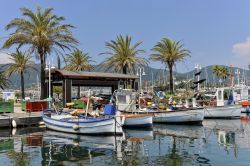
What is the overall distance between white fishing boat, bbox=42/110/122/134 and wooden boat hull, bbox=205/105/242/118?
16.8 metres

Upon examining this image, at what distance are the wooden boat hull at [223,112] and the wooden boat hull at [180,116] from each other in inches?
201

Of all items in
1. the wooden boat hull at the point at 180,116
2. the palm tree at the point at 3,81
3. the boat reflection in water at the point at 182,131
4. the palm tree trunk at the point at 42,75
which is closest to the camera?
the boat reflection in water at the point at 182,131

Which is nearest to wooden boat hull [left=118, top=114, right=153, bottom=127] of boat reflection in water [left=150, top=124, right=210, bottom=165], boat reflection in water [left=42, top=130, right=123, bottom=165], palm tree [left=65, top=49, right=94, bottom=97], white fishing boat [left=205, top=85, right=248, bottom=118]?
boat reflection in water [left=150, top=124, right=210, bottom=165]

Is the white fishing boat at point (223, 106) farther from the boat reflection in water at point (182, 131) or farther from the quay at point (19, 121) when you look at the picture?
the quay at point (19, 121)

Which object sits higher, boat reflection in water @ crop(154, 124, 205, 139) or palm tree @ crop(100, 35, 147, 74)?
palm tree @ crop(100, 35, 147, 74)

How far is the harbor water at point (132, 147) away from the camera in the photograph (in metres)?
18.3

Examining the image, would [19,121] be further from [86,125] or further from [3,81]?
[3,81]

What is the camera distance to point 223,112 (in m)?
41.1

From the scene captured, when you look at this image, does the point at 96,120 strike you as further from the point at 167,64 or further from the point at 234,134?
the point at 167,64

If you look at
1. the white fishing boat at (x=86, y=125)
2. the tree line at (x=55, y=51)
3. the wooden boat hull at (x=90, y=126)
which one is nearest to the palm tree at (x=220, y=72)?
the tree line at (x=55, y=51)

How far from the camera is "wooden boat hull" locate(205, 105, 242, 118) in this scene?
4094 cm

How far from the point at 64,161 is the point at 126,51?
3774 cm

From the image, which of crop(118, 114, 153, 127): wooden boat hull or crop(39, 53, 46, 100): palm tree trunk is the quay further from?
crop(39, 53, 46, 100): palm tree trunk

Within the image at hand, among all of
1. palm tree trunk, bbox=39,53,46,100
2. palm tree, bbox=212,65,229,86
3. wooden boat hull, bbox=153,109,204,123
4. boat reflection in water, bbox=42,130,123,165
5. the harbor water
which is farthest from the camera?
palm tree, bbox=212,65,229,86
